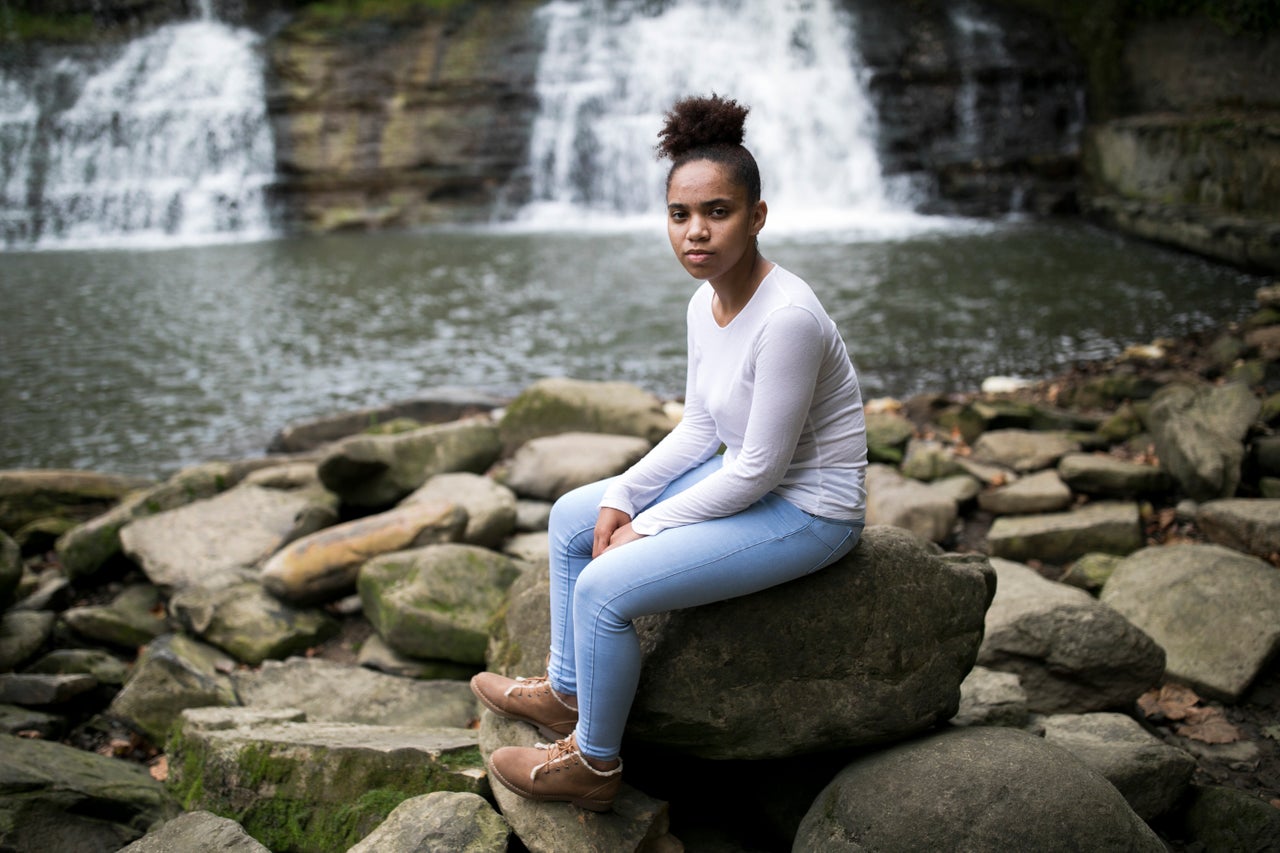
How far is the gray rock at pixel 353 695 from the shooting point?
3.73 m

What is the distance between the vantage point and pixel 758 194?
2.59 m

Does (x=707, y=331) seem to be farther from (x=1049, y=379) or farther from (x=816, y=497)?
(x=1049, y=379)

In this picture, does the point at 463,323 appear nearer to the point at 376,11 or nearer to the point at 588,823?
the point at 588,823

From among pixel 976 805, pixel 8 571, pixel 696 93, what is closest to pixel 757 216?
pixel 976 805

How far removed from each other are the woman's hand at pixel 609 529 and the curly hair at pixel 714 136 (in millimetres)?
852

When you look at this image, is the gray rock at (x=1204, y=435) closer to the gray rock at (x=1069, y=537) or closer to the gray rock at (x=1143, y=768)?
the gray rock at (x=1069, y=537)

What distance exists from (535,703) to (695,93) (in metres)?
16.7

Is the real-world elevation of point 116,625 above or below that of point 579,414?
below

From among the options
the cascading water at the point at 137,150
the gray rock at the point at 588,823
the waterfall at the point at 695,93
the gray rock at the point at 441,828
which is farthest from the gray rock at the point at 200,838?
the cascading water at the point at 137,150

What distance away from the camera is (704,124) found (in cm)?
252

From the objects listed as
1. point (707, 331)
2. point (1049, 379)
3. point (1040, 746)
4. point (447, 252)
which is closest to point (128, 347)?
point (447, 252)

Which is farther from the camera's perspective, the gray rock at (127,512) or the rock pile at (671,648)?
the gray rock at (127,512)

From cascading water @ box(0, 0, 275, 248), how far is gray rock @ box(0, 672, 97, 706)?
571 inches

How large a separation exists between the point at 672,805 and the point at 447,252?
1283cm
